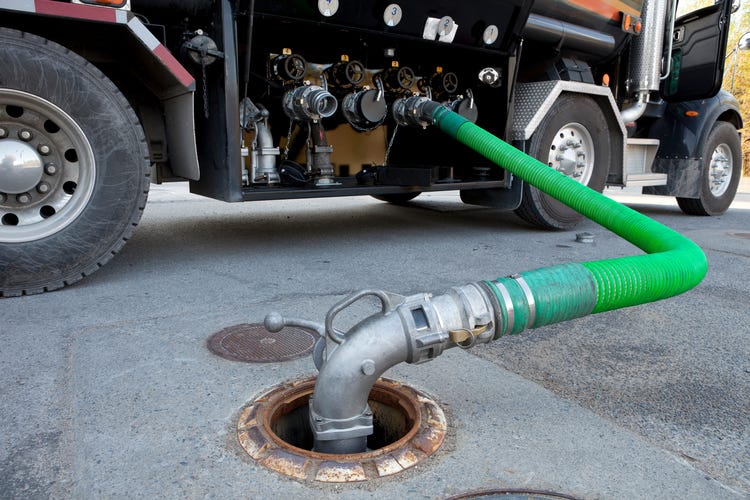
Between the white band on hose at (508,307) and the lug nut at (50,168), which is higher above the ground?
the lug nut at (50,168)

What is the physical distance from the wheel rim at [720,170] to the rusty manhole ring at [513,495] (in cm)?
637

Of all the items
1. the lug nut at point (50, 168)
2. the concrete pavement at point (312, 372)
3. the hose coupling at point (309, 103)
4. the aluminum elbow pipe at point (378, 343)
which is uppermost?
the hose coupling at point (309, 103)

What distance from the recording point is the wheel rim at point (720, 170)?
255 inches

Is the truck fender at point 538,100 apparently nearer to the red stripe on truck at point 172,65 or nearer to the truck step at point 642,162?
the truck step at point 642,162

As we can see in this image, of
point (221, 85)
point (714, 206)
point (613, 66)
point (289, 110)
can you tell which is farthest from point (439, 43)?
point (714, 206)

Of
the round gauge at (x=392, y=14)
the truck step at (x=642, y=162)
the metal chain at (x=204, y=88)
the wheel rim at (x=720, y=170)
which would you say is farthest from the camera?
the wheel rim at (x=720, y=170)

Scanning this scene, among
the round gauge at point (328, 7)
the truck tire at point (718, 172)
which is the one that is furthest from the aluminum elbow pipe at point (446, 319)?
the truck tire at point (718, 172)

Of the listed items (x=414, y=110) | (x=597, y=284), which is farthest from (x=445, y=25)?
(x=597, y=284)

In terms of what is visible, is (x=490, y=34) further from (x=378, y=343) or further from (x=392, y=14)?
(x=378, y=343)

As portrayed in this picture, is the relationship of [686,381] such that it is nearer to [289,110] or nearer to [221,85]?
[221,85]

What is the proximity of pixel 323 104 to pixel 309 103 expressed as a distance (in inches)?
4.1

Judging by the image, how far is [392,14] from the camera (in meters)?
3.76

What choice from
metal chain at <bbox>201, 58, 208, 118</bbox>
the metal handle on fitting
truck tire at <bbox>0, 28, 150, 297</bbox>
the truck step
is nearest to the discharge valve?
the metal handle on fitting

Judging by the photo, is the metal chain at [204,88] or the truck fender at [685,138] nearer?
the metal chain at [204,88]
